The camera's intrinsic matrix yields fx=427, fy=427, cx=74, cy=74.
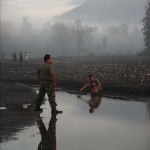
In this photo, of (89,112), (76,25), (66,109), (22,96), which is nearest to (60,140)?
(89,112)

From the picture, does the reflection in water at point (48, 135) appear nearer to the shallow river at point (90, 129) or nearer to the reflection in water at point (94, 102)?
the shallow river at point (90, 129)

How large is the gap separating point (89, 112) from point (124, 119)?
2.07 metres

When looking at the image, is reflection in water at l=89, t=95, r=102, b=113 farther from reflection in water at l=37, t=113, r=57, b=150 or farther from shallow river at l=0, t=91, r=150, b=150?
reflection in water at l=37, t=113, r=57, b=150

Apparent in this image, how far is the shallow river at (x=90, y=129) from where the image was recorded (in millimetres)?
10648

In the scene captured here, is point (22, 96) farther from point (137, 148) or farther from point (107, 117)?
point (137, 148)

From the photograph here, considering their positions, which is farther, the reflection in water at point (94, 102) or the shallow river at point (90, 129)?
the reflection in water at point (94, 102)

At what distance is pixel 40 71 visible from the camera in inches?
651

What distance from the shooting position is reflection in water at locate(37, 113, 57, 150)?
10534mm

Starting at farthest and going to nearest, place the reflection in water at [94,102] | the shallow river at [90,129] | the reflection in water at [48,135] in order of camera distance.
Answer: the reflection in water at [94,102] < the shallow river at [90,129] < the reflection in water at [48,135]

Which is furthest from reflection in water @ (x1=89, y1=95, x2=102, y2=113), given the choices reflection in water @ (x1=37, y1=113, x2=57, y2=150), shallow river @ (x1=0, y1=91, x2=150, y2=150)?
reflection in water @ (x1=37, y1=113, x2=57, y2=150)

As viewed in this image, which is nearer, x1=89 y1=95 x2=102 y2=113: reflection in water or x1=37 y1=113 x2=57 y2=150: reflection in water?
x1=37 y1=113 x2=57 y2=150: reflection in water

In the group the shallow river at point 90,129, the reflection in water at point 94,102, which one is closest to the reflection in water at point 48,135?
the shallow river at point 90,129

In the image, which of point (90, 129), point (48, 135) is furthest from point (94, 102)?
point (48, 135)

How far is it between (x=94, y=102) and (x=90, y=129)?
6914 millimetres
